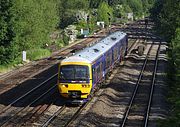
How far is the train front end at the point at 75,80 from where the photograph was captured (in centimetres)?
2189

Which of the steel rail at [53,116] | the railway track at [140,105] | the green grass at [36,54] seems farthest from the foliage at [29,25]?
the steel rail at [53,116]

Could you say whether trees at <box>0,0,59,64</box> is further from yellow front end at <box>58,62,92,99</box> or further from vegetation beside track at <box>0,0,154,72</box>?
yellow front end at <box>58,62,92,99</box>

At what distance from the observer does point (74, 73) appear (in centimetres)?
2212

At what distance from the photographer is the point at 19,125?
18.5 metres

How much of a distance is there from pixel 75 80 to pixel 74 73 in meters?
0.40

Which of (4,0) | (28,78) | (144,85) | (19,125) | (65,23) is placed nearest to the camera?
(19,125)

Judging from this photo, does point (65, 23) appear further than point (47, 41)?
Yes

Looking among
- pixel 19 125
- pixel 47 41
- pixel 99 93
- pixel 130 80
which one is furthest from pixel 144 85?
pixel 47 41

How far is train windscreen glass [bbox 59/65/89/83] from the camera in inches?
867

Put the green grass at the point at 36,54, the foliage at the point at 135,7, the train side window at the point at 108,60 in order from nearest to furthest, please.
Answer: the train side window at the point at 108,60, the green grass at the point at 36,54, the foliage at the point at 135,7

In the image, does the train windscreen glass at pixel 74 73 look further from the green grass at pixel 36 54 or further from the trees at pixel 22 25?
the green grass at pixel 36 54

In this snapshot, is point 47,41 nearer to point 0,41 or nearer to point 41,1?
point 41,1

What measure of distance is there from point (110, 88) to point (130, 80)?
3664 millimetres

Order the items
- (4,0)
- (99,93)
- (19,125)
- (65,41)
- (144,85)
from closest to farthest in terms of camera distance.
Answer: (19,125) → (99,93) → (144,85) → (4,0) → (65,41)
